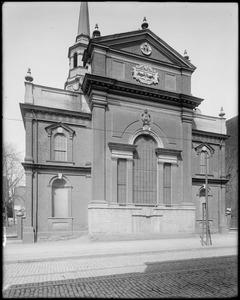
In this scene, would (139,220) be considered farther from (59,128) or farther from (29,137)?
(29,137)

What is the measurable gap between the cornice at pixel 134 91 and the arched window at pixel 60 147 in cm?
415

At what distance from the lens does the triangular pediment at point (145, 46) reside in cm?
2033

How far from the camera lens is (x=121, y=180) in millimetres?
19516

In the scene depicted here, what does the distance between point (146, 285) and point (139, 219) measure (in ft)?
40.1

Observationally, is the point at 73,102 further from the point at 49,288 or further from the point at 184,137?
the point at 49,288

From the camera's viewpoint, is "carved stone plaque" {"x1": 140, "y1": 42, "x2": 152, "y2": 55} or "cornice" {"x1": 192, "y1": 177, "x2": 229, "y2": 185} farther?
"cornice" {"x1": 192, "y1": 177, "x2": 229, "y2": 185}

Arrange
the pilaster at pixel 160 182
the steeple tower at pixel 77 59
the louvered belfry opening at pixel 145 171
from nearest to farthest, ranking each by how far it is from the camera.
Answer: the louvered belfry opening at pixel 145 171, the pilaster at pixel 160 182, the steeple tower at pixel 77 59

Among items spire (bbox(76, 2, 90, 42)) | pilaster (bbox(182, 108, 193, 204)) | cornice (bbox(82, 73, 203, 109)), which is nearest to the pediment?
cornice (bbox(82, 73, 203, 109))

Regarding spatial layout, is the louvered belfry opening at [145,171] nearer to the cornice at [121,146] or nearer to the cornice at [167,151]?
the cornice at [167,151]

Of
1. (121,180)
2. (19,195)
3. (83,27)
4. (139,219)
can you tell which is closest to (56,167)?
(121,180)

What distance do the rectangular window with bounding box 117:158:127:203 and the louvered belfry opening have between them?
2.90ft

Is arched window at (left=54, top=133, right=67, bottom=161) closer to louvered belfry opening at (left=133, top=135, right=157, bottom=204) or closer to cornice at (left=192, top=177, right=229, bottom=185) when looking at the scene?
louvered belfry opening at (left=133, top=135, right=157, bottom=204)

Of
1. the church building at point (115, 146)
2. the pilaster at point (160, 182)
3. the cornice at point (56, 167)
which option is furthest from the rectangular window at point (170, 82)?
the cornice at point (56, 167)

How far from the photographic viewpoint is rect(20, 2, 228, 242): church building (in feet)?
61.1
